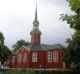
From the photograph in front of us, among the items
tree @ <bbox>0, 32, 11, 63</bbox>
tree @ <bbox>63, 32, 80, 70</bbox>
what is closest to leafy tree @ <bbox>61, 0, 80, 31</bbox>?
tree @ <bbox>63, 32, 80, 70</bbox>

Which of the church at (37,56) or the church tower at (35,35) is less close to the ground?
the church tower at (35,35)

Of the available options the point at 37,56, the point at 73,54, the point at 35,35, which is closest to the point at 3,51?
the point at 37,56

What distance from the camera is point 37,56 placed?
74.3m

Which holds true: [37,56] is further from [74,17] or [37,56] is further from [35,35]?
[74,17]

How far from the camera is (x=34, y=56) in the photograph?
74.6 m

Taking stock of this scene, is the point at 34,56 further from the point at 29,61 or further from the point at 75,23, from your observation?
the point at 75,23

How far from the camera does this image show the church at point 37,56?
6893 centimetres

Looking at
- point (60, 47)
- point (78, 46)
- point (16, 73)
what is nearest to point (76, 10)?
point (78, 46)

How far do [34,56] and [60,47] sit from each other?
969 cm

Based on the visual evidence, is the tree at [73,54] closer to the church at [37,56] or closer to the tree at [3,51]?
the church at [37,56]

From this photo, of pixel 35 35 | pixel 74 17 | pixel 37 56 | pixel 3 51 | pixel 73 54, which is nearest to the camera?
pixel 74 17

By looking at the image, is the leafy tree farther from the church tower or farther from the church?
the church tower

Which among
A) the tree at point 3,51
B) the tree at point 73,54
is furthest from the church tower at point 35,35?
the tree at point 73,54

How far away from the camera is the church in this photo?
226 ft
